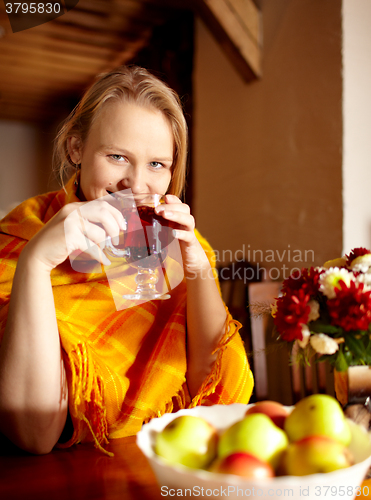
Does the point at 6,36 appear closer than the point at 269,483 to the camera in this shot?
No

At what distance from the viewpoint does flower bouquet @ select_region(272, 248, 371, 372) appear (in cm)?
59

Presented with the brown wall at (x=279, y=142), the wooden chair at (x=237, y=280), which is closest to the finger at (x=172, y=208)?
the brown wall at (x=279, y=142)

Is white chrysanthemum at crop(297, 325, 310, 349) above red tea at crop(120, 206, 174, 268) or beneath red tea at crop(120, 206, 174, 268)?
beneath

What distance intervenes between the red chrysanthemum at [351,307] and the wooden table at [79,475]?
0.36 metres

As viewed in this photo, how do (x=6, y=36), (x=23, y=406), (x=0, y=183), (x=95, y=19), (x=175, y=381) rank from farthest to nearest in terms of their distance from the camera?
(x=0, y=183), (x=6, y=36), (x=95, y=19), (x=175, y=381), (x=23, y=406)

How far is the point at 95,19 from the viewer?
333 cm

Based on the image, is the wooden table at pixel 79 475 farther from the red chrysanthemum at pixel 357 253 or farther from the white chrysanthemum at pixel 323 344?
the red chrysanthemum at pixel 357 253

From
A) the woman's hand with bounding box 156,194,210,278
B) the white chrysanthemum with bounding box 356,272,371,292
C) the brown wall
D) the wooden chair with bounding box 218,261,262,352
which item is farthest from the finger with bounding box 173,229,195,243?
the wooden chair with bounding box 218,261,262,352

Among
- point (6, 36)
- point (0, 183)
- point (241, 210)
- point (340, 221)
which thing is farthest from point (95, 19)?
point (0, 183)

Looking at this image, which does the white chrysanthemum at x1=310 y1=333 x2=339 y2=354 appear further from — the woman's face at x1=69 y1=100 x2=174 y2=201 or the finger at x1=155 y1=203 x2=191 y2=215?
the woman's face at x1=69 y1=100 x2=174 y2=201

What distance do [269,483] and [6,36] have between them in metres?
4.17

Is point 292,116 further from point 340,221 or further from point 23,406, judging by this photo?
point 23,406

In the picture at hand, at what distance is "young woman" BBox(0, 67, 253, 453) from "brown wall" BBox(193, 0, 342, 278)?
1045mm

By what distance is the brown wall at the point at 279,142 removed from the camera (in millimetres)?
1905
